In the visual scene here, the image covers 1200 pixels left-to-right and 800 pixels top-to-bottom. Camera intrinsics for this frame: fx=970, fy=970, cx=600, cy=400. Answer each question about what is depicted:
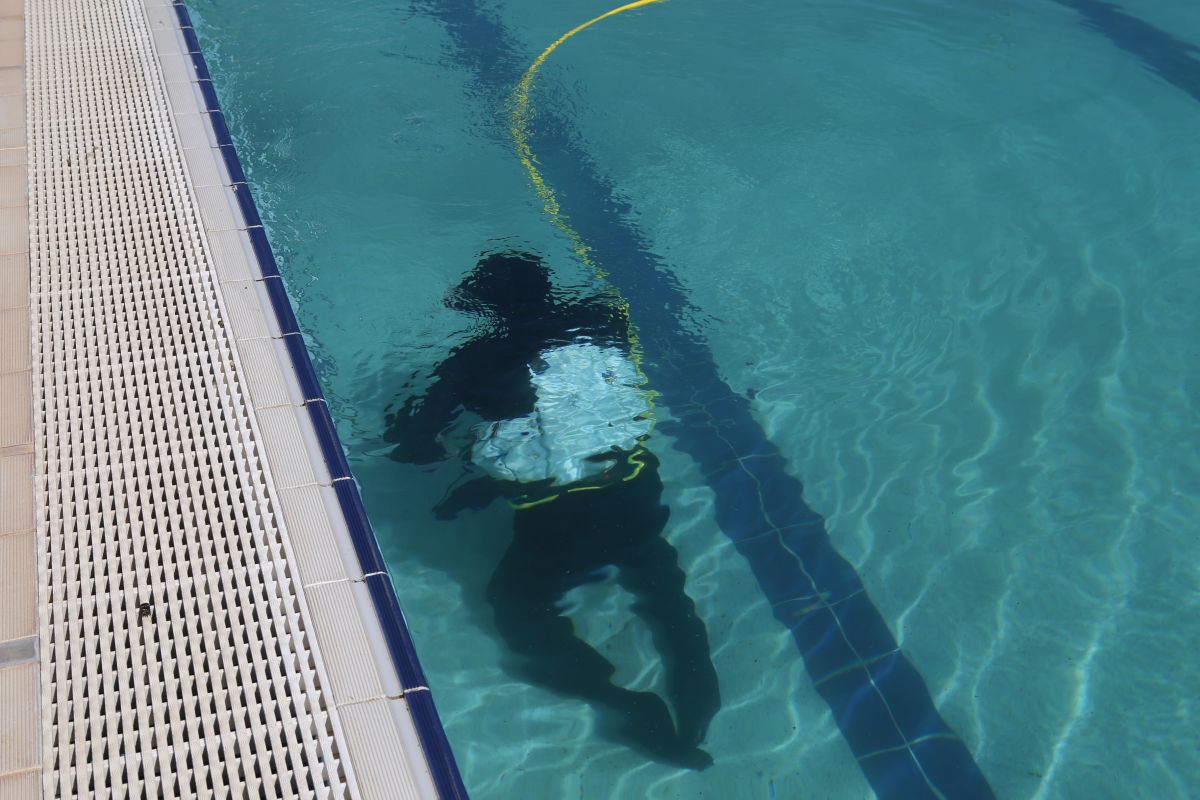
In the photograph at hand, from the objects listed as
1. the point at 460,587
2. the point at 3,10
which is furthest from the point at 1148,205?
the point at 3,10

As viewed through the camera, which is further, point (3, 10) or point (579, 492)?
point (3, 10)

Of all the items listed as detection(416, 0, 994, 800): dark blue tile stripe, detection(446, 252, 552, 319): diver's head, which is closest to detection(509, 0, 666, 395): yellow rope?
detection(416, 0, 994, 800): dark blue tile stripe

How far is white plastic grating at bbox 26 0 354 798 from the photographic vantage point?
2428mm

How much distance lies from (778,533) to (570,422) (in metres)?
1.14

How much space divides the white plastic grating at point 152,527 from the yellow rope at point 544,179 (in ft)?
7.49

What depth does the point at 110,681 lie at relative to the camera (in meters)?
2.57

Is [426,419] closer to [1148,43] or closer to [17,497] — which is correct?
[17,497]

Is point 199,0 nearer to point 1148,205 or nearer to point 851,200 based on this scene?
point 851,200

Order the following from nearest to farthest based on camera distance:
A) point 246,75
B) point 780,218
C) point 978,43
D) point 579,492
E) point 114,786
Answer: point 114,786, point 579,492, point 780,218, point 246,75, point 978,43

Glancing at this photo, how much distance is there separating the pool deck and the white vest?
4.09ft

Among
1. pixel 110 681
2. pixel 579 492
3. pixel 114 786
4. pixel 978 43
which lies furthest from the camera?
pixel 978 43

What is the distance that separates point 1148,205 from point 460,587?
5449 millimetres

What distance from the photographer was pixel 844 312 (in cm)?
569

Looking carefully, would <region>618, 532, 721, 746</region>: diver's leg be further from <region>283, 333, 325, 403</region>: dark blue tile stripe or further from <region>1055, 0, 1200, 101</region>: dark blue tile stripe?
<region>1055, 0, 1200, 101</region>: dark blue tile stripe
